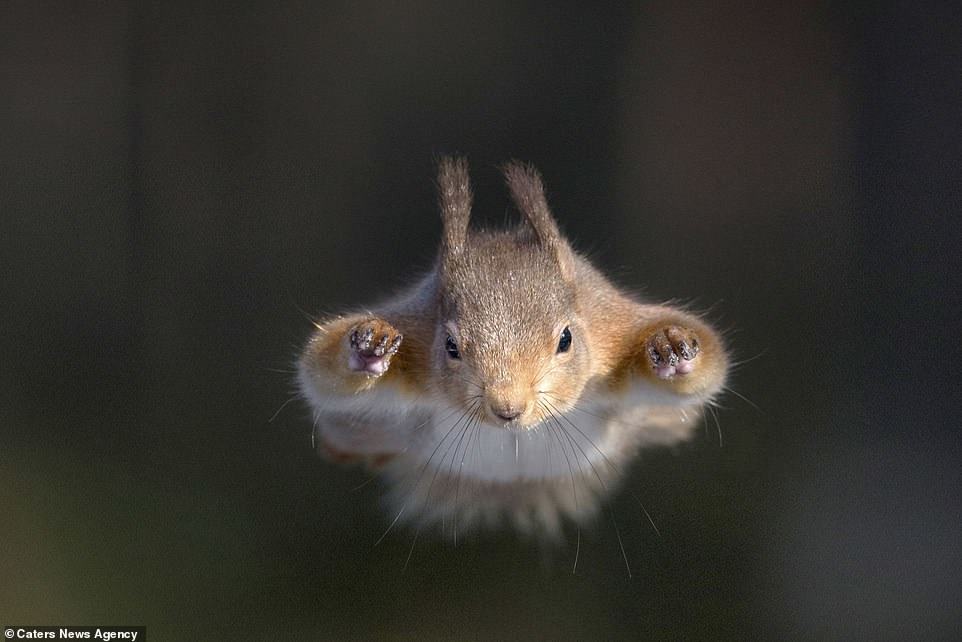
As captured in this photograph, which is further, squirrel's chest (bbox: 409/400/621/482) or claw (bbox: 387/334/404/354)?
squirrel's chest (bbox: 409/400/621/482)

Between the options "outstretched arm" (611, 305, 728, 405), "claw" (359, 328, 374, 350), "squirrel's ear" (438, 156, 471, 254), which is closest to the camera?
"claw" (359, 328, 374, 350)

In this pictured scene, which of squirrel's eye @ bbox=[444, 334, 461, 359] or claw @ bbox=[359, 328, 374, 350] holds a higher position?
squirrel's eye @ bbox=[444, 334, 461, 359]

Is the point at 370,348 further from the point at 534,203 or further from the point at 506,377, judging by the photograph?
the point at 534,203

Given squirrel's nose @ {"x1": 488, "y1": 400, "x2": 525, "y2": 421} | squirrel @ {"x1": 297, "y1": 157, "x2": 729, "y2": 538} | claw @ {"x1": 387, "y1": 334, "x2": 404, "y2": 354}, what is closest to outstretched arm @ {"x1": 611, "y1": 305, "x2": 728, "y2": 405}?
squirrel @ {"x1": 297, "y1": 157, "x2": 729, "y2": 538}

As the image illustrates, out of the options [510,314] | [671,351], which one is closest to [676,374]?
[671,351]

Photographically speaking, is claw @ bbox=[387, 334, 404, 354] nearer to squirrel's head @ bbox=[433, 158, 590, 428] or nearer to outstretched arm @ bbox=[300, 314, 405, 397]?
outstretched arm @ bbox=[300, 314, 405, 397]

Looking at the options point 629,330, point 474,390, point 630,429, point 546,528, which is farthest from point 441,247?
point 546,528

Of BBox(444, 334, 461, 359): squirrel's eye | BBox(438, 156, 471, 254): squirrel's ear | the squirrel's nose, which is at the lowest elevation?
the squirrel's nose

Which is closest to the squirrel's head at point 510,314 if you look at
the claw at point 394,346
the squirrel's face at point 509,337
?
the squirrel's face at point 509,337

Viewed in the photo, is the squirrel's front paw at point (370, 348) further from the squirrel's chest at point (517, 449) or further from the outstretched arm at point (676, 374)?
the outstretched arm at point (676, 374)

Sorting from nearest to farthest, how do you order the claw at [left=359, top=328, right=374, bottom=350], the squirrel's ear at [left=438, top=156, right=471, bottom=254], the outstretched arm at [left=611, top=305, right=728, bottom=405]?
1. the claw at [left=359, top=328, right=374, bottom=350]
2. the squirrel's ear at [left=438, top=156, right=471, bottom=254]
3. the outstretched arm at [left=611, top=305, right=728, bottom=405]
